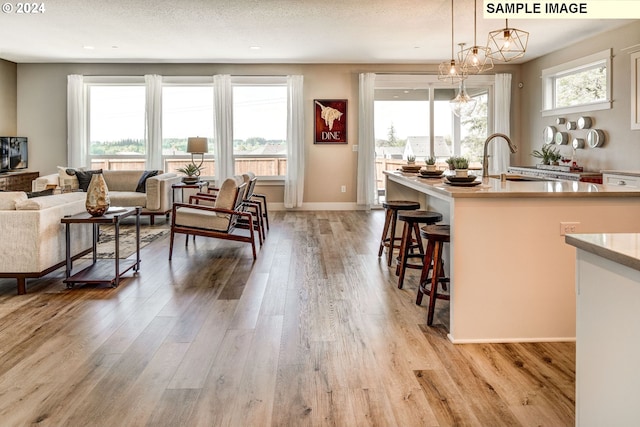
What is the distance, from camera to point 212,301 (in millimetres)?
3711

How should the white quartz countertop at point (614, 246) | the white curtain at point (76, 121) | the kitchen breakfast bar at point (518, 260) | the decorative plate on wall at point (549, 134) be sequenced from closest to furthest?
the white quartz countertop at point (614, 246) → the kitchen breakfast bar at point (518, 260) → the decorative plate on wall at point (549, 134) → the white curtain at point (76, 121)

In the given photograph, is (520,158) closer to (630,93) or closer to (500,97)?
(500,97)

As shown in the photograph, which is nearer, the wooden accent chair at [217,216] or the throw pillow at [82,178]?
the wooden accent chair at [217,216]

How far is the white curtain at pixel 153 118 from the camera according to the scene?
9.05 meters

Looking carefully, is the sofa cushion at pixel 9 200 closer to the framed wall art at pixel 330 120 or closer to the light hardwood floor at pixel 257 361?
the light hardwood floor at pixel 257 361

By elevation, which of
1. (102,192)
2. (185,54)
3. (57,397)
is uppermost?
(185,54)

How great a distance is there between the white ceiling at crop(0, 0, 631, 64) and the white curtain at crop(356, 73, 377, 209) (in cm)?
48

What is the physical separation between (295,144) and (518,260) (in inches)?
262

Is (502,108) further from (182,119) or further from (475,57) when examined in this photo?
(182,119)

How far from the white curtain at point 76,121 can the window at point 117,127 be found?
0.17 metres

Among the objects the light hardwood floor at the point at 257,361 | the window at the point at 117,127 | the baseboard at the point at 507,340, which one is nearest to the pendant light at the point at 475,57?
the light hardwood floor at the point at 257,361

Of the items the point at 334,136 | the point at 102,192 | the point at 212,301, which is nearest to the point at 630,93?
the point at 334,136

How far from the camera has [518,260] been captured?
2895mm

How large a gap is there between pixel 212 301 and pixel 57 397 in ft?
5.07
